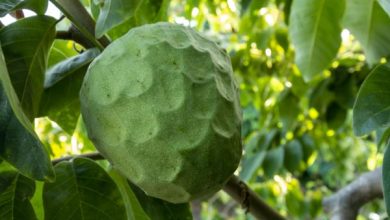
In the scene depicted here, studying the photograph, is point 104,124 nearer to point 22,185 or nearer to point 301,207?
point 22,185

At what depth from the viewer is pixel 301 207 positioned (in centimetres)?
270

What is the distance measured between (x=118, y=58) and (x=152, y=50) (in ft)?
0.18

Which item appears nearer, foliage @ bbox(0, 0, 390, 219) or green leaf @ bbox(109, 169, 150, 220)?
foliage @ bbox(0, 0, 390, 219)

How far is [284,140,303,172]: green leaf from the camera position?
2.42 m

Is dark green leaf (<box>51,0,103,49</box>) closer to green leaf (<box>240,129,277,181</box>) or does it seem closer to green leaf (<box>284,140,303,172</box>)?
green leaf (<box>240,129,277,181</box>)

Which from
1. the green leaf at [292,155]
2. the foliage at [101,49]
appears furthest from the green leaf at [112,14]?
the green leaf at [292,155]

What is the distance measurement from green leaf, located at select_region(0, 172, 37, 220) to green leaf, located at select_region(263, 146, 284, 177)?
4.96 feet

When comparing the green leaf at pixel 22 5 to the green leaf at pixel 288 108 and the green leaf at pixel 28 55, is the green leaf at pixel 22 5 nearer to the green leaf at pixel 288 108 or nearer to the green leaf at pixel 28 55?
the green leaf at pixel 28 55

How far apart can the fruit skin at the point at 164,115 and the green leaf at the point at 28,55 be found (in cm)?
10

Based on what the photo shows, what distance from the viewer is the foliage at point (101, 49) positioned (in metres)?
0.93

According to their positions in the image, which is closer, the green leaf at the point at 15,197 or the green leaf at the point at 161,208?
the green leaf at the point at 15,197

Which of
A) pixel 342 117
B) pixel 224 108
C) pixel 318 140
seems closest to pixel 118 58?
pixel 224 108

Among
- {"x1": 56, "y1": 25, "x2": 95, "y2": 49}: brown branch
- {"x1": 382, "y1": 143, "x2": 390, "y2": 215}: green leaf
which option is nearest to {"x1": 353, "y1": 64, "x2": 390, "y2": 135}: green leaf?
{"x1": 382, "y1": 143, "x2": 390, "y2": 215}: green leaf

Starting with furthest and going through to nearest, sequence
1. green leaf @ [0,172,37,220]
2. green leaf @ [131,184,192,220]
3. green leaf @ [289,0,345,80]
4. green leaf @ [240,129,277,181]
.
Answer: green leaf @ [240,129,277,181] → green leaf @ [289,0,345,80] → green leaf @ [131,184,192,220] → green leaf @ [0,172,37,220]
